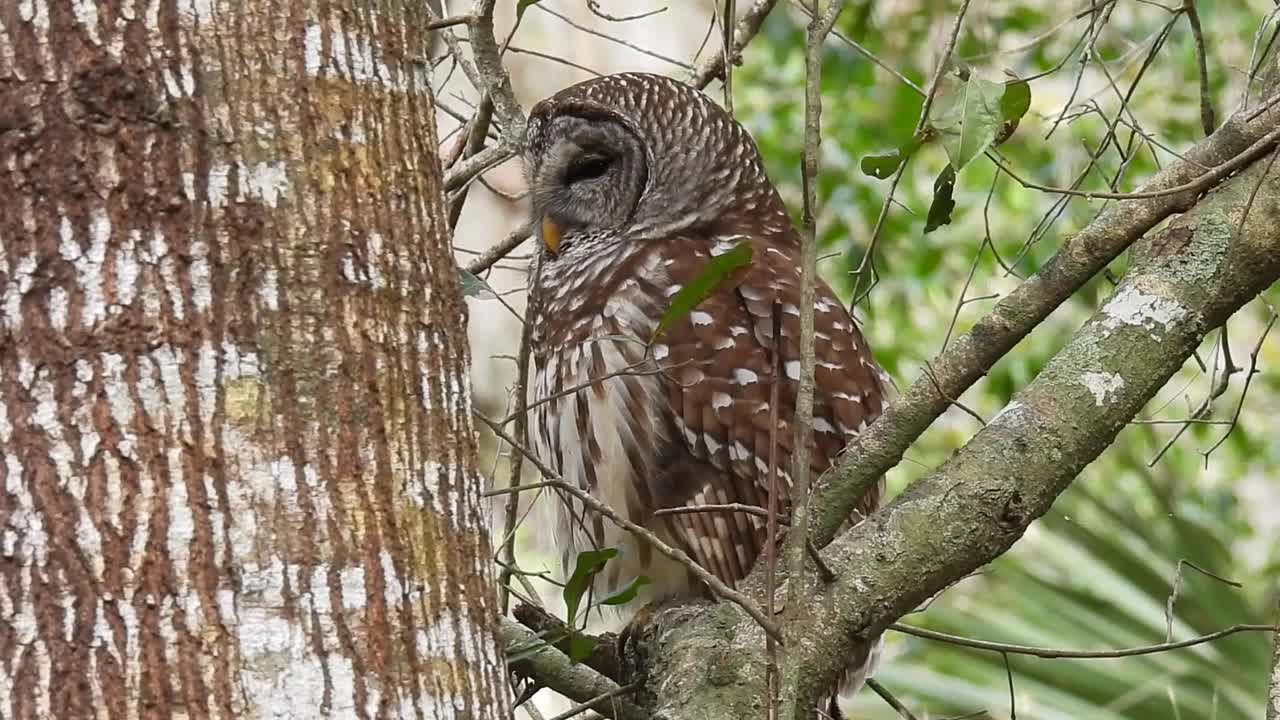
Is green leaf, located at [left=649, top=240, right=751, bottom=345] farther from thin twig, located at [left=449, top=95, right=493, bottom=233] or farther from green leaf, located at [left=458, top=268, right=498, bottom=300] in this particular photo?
thin twig, located at [left=449, top=95, right=493, bottom=233]

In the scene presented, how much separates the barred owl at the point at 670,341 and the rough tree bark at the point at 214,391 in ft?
4.48

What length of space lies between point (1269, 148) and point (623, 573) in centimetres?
157

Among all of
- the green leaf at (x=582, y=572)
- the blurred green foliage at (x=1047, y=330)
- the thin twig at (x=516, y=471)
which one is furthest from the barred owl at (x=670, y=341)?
the green leaf at (x=582, y=572)

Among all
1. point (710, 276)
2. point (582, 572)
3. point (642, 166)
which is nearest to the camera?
point (710, 276)

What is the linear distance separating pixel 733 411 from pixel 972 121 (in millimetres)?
1196

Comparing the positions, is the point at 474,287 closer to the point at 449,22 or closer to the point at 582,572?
the point at 449,22

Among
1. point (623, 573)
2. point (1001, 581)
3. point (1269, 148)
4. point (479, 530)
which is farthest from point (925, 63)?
point (479, 530)

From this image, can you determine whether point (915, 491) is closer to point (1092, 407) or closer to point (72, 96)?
point (1092, 407)

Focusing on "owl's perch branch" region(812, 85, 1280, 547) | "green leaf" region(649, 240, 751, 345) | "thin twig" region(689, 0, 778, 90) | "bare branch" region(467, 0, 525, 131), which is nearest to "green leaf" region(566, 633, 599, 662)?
"owl's perch branch" region(812, 85, 1280, 547)

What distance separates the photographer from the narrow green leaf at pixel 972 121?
68.9 inches

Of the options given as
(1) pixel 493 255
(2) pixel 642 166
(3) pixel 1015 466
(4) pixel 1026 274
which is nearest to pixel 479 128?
(1) pixel 493 255

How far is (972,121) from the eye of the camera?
5.79ft

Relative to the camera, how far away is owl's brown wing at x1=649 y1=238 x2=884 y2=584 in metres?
2.88

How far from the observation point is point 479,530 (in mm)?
1346
